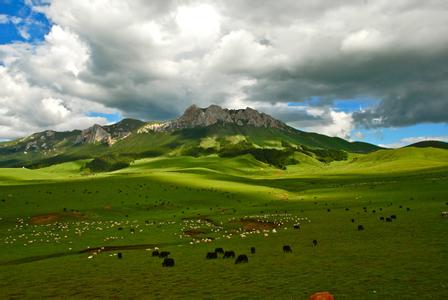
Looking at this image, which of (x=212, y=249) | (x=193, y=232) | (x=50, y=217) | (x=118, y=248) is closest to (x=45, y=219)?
(x=50, y=217)

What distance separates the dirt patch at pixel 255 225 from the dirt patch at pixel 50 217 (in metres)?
28.2

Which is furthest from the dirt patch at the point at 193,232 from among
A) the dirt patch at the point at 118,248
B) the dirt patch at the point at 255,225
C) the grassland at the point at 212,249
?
→ the dirt patch at the point at 118,248

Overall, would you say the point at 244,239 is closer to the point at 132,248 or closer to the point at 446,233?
the point at 132,248

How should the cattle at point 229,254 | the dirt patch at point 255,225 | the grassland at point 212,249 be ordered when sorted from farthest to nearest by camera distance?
1. the dirt patch at point 255,225
2. the cattle at point 229,254
3. the grassland at point 212,249

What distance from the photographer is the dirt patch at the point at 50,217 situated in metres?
59.9

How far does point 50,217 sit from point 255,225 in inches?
1314

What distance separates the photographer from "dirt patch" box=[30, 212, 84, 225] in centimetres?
5994

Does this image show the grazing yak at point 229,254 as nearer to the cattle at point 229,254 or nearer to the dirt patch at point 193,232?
the cattle at point 229,254

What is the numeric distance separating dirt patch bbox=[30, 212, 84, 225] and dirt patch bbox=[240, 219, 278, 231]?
2825 centimetres

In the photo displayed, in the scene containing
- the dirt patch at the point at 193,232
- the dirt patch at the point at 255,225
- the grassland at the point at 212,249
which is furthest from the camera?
the dirt patch at the point at 255,225

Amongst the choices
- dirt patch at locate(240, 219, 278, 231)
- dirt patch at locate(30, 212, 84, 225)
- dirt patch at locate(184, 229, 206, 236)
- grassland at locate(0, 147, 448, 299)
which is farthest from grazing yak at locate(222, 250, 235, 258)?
dirt patch at locate(30, 212, 84, 225)

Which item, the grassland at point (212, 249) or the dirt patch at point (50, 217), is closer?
the grassland at point (212, 249)

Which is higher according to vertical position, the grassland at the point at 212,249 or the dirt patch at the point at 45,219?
the dirt patch at the point at 45,219

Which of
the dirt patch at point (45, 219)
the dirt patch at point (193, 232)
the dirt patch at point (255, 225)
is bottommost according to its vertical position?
the dirt patch at point (193, 232)
